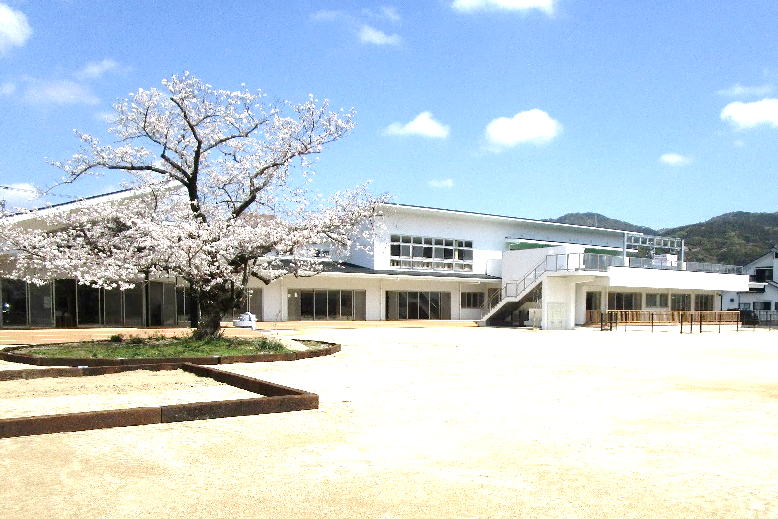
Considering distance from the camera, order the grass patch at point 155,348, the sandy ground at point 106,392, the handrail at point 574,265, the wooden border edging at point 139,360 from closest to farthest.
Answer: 1. the sandy ground at point 106,392
2. the wooden border edging at point 139,360
3. the grass patch at point 155,348
4. the handrail at point 574,265

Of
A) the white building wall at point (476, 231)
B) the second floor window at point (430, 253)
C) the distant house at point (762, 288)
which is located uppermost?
the white building wall at point (476, 231)

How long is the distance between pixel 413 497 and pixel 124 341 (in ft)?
53.2

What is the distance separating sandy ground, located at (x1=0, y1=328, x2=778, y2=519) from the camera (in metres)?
5.13

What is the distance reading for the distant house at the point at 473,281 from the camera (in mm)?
35562

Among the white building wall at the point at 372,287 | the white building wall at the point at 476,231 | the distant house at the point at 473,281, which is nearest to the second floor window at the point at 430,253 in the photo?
the distant house at the point at 473,281

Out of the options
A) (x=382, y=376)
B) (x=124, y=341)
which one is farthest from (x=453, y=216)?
(x=382, y=376)

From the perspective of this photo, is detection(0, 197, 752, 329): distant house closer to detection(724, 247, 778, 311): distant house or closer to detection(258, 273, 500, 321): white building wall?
detection(258, 273, 500, 321): white building wall

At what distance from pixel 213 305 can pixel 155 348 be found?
238 centimetres

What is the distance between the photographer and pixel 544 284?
37125mm

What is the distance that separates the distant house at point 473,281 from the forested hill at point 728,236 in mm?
40849

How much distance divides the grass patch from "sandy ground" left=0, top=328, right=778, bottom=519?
15.8 ft

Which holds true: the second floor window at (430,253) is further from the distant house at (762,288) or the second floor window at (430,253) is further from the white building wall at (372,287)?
the distant house at (762,288)

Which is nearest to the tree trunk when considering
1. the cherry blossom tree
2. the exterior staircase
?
the cherry blossom tree

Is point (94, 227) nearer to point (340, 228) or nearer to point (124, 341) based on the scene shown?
point (124, 341)
